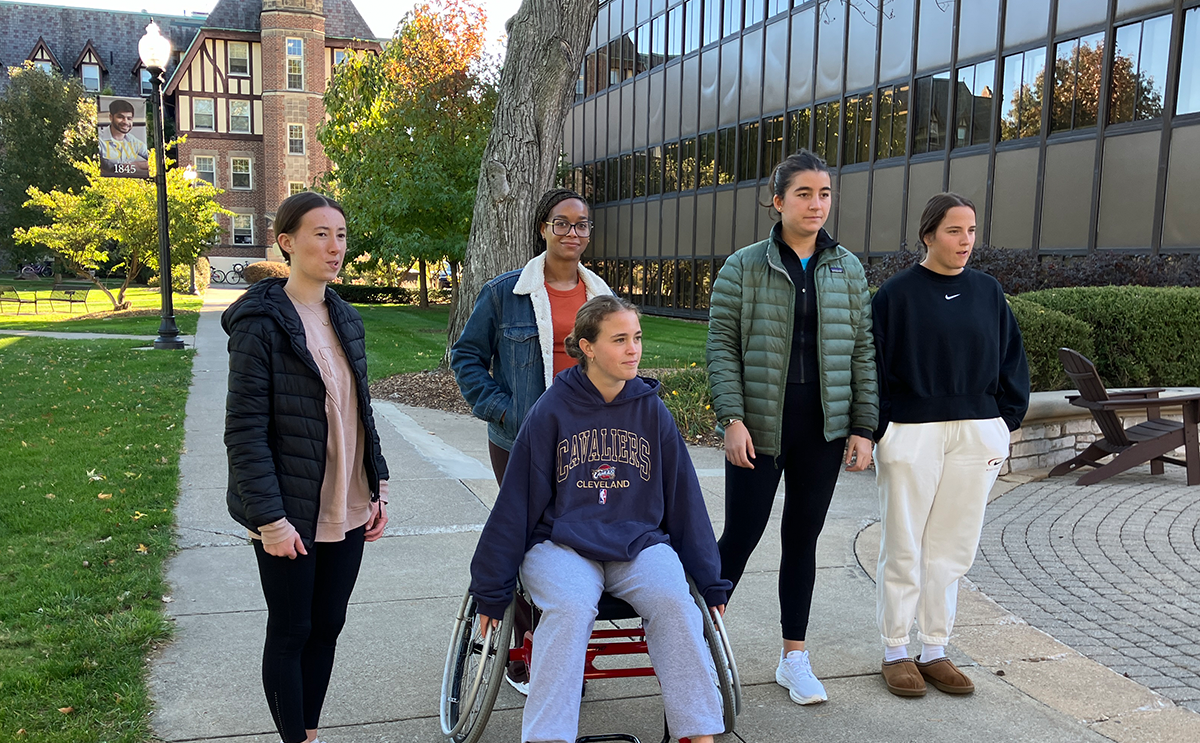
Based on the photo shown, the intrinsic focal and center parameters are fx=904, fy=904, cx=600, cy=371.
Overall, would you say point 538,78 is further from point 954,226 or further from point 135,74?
point 135,74

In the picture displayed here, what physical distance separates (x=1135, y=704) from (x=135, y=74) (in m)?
65.7

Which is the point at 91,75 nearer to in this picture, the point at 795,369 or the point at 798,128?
the point at 798,128

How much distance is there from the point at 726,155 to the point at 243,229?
3595 centimetres

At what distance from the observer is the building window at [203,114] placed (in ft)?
165

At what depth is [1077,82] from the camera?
13.9 m

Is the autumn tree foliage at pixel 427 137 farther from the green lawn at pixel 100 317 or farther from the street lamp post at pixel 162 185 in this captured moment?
the street lamp post at pixel 162 185

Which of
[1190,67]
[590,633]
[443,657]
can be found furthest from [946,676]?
[1190,67]

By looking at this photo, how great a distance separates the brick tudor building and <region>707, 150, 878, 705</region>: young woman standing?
48.5 m

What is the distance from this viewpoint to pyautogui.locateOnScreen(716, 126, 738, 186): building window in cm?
2302

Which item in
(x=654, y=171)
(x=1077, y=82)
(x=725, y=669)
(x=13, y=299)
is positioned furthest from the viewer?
(x=13, y=299)

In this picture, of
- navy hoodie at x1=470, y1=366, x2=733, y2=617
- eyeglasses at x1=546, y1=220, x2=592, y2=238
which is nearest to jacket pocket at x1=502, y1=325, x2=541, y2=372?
eyeglasses at x1=546, y1=220, x2=592, y2=238

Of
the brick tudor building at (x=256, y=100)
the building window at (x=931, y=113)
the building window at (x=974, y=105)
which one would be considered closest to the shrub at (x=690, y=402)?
the building window at (x=974, y=105)

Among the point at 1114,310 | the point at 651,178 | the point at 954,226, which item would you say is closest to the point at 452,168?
the point at 651,178

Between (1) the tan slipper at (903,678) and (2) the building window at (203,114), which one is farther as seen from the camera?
(2) the building window at (203,114)
